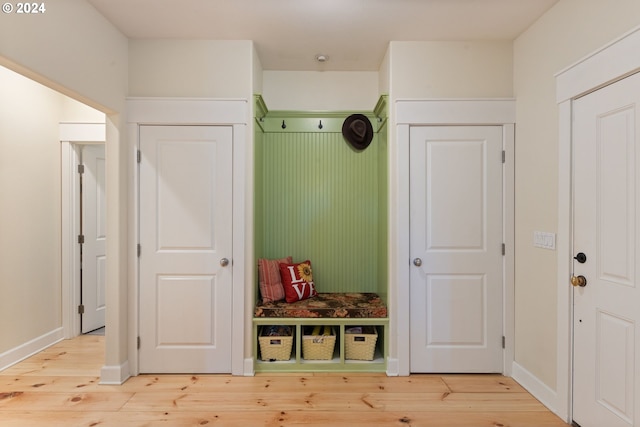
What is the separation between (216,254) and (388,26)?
210cm

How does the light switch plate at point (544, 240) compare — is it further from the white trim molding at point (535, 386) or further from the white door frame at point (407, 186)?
the white trim molding at point (535, 386)

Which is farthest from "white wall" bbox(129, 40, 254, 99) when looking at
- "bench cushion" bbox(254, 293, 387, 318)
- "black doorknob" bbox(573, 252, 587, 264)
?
"black doorknob" bbox(573, 252, 587, 264)

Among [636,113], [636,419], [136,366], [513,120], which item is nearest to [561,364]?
[636,419]

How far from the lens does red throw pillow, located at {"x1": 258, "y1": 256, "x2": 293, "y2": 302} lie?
290 centimetres

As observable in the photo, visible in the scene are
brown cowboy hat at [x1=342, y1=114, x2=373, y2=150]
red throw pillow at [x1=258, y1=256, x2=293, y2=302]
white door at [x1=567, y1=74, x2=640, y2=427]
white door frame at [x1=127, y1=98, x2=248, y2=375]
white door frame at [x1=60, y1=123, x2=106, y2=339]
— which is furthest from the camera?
white door frame at [x1=60, y1=123, x2=106, y2=339]

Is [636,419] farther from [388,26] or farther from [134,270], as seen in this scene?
[134,270]

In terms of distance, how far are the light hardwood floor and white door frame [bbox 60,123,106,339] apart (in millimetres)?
695

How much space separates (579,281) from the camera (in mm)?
2006

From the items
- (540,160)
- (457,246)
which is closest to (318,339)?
(457,246)

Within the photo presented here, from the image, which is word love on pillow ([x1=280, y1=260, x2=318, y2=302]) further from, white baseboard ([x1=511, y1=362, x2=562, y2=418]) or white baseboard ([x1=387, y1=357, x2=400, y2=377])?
white baseboard ([x1=511, y1=362, x2=562, y2=418])

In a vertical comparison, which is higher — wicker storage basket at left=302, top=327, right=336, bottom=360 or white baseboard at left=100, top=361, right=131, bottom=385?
wicker storage basket at left=302, top=327, right=336, bottom=360

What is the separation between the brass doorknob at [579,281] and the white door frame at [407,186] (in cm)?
61

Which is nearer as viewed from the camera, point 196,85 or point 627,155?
point 627,155

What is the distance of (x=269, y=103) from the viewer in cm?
325
